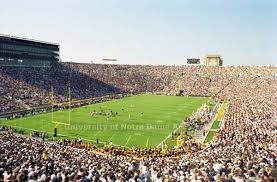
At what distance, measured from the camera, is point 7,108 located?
154 feet

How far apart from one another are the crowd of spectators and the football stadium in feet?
Result: 0.27

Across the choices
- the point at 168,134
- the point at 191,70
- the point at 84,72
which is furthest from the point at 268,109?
the point at 191,70

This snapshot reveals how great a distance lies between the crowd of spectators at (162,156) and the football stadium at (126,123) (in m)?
0.08

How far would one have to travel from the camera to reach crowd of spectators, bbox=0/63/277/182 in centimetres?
1391

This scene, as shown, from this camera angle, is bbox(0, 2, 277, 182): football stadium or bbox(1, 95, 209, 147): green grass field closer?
bbox(0, 2, 277, 182): football stadium

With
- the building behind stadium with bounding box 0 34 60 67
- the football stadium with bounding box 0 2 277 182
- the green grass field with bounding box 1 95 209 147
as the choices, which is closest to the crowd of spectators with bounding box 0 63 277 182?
the football stadium with bounding box 0 2 277 182

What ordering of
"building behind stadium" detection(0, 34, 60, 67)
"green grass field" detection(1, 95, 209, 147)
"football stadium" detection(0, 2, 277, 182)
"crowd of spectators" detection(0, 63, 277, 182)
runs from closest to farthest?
"crowd of spectators" detection(0, 63, 277, 182), "football stadium" detection(0, 2, 277, 182), "green grass field" detection(1, 95, 209, 147), "building behind stadium" detection(0, 34, 60, 67)

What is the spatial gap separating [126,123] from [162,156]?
16081 mm

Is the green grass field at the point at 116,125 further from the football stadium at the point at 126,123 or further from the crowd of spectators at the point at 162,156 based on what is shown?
the crowd of spectators at the point at 162,156

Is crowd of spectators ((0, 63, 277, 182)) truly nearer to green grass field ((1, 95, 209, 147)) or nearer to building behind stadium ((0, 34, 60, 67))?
building behind stadium ((0, 34, 60, 67))

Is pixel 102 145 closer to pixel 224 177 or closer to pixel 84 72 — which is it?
pixel 224 177

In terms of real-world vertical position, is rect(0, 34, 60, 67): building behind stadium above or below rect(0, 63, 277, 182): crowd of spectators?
above

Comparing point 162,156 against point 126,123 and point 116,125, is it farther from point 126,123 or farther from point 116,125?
point 126,123

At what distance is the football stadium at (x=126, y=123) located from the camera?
1532cm
